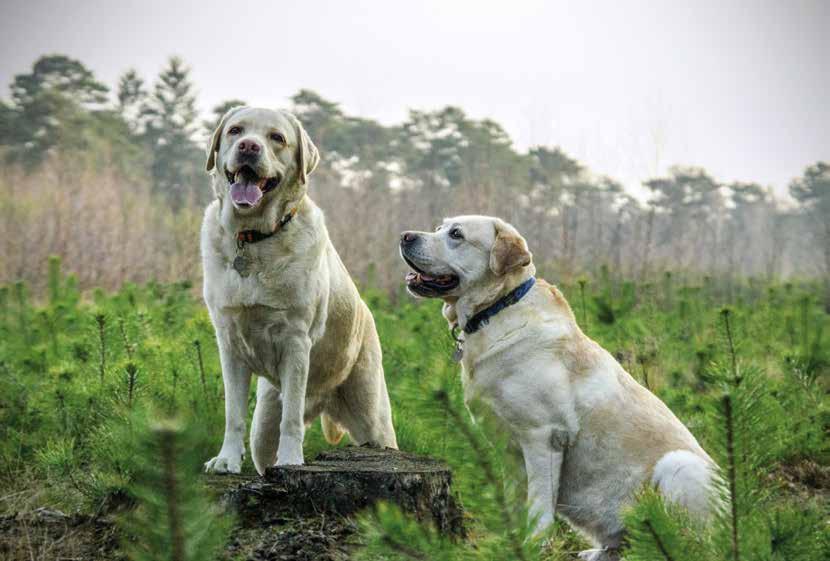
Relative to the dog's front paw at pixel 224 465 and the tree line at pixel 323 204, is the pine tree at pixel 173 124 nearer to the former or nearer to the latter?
the tree line at pixel 323 204

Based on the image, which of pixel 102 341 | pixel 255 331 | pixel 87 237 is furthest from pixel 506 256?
pixel 87 237

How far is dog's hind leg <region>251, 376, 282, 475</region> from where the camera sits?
423 cm

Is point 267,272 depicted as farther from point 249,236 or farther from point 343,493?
point 343,493

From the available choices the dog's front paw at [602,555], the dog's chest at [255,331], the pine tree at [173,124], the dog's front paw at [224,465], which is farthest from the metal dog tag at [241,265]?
the pine tree at [173,124]

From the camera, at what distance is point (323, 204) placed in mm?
14312

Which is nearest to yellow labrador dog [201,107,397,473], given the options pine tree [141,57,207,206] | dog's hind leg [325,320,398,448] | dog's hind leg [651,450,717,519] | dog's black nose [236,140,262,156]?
dog's black nose [236,140,262,156]

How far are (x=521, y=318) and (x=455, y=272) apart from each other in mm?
401

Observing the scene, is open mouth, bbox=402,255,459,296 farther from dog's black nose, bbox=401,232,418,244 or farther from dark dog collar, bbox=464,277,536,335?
dark dog collar, bbox=464,277,536,335

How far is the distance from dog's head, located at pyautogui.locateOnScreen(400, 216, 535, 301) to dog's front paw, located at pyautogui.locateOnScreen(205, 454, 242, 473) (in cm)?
112

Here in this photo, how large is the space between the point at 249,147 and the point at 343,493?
1.58m

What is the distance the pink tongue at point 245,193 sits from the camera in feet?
12.2

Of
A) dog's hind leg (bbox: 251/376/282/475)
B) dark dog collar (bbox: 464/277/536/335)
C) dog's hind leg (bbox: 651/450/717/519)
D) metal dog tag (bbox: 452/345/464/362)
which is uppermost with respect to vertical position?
dark dog collar (bbox: 464/277/536/335)

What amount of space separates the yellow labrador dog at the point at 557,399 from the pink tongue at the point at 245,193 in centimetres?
78

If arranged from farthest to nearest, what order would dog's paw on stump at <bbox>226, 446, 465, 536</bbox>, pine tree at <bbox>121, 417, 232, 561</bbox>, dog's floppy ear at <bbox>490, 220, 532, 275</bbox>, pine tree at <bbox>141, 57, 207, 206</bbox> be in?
pine tree at <bbox>141, 57, 207, 206</bbox> → dog's floppy ear at <bbox>490, 220, 532, 275</bbox> → dog's paw on stump at <bbox>226, 446, 465, 536</bbox> → pine tree at <bbox>121, 417, 232, 561</bbox>
